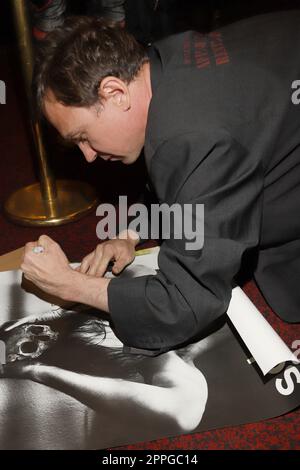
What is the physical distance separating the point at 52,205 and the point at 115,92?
86 centimetres

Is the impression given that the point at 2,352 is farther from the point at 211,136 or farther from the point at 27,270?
Answer: the point at 211,136

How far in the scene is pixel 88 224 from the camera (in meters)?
1.74

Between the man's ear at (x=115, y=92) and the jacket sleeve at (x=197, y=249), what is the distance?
13cm

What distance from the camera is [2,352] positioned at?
3.67 ft

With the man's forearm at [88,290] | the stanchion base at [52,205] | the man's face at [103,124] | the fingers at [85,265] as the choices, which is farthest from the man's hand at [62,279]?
Answer: the stanchion base at [52,205]

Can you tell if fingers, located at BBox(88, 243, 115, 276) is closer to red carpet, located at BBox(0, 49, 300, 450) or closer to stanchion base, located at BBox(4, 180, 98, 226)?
red carpet, located at BBox(0, 49, 300, 450)

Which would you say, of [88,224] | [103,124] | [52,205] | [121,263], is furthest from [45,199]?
[103,124]

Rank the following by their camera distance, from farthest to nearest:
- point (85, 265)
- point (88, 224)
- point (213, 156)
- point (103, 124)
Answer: point (88, 224), point (85, 265), point (103, 124), point (213, 156)

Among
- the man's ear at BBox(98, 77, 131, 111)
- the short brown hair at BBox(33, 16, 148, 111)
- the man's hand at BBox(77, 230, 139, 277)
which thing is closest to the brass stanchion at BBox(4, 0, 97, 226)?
the man's hand at BBox(77, 230, 139, 277)

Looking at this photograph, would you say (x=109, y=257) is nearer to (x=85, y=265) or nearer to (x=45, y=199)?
(x=85, y=265)

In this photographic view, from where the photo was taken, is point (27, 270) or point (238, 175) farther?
point (27, 270)

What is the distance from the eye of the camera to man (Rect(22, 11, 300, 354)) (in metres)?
0.94

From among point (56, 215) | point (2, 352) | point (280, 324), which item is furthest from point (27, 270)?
point (56, 215)

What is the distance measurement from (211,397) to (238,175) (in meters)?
0.39
